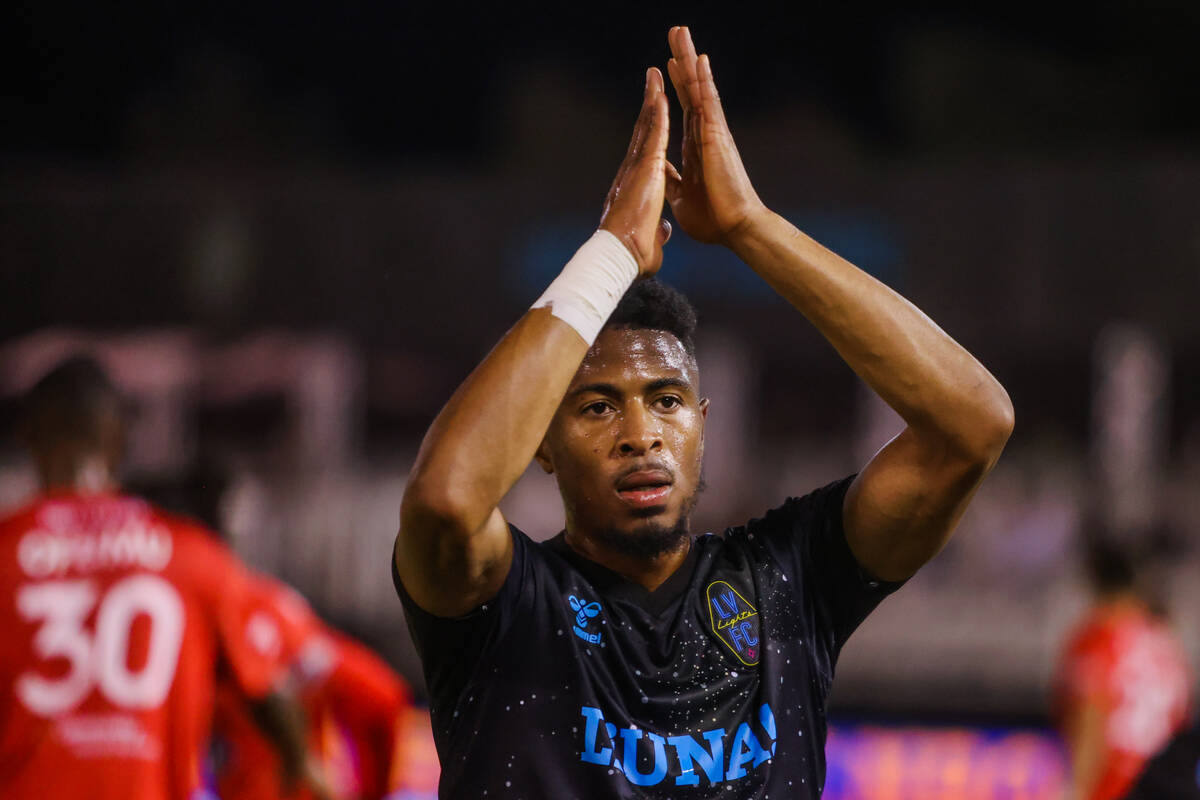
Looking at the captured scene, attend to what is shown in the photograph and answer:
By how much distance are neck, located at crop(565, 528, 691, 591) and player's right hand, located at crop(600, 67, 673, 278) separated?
495mm

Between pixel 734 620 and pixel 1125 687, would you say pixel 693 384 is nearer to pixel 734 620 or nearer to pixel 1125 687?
pixel 734 620

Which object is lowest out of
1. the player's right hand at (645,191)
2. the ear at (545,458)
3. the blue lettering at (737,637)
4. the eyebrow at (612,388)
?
the blue lettering at (737,637)

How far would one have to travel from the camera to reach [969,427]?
8.28 ft

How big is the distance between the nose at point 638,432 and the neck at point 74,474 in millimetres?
2278

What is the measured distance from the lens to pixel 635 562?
2.63 meters

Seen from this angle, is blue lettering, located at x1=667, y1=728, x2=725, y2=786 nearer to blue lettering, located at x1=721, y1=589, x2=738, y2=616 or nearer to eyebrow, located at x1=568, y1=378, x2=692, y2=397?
blue lettering, located at x1=721, y1=589, x2=738, y2=616

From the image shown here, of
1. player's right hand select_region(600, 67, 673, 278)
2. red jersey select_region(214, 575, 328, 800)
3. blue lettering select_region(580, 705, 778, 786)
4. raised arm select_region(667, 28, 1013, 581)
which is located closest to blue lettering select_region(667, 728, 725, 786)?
blue lettering select_region(580, 705, 778, 786)

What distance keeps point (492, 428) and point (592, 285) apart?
12.6 inches

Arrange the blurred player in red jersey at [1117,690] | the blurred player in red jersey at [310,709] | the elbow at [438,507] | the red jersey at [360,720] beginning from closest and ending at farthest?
the elbow at [438,507]
the blurred player in red jersey at [310,709]
the red jersey at [360,720]
the blurred player in red jersey at [1117,690]

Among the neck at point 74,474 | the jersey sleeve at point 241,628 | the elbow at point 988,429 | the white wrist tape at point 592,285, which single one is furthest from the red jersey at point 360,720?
the elbow at point 988,429

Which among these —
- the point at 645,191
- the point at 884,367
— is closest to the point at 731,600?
the point at 884,367

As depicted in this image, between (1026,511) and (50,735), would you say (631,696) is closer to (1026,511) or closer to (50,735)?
(50,735)

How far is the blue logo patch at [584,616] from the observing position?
2492mm

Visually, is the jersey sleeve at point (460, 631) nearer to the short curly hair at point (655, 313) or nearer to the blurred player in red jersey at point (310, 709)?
the short curly hair at point (655, 313)
